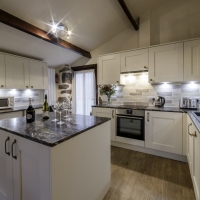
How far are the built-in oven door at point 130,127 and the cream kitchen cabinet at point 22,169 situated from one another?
2.02 meters

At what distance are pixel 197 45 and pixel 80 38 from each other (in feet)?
7.83

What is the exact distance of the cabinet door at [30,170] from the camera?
0.97m

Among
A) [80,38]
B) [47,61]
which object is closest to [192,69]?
[80,38]

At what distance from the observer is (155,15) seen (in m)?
3.07

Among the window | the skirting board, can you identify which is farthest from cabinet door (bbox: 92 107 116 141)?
the window

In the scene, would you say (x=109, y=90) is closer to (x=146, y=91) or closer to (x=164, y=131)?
(x=146, y=91)

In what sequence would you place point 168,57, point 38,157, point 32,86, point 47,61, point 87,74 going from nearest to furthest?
point 38,157 → point 168,57 → point 32,86 → point 47,61 → point 87,74

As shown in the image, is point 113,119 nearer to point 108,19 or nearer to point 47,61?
point 108,19

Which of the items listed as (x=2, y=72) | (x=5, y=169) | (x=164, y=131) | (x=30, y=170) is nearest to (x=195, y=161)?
(x=164, y=131)

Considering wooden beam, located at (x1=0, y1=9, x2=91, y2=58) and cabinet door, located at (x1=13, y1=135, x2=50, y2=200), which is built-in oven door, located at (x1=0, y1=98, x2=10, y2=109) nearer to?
wooden beam, located at (x1=0, y1=9, x2=91, y2=58)

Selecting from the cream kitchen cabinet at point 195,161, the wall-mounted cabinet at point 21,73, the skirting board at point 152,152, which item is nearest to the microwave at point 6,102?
the wall-mounted cabinet at point 21,73

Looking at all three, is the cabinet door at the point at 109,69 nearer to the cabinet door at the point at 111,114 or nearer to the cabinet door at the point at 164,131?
the cabinet door at the point at 111,114

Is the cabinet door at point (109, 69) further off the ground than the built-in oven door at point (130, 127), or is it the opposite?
the cabinet door at point (109, 69)

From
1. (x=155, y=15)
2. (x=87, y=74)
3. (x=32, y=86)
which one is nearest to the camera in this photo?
(x=155, y=15)
